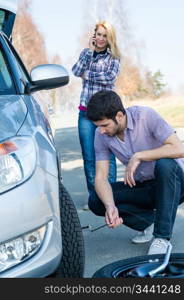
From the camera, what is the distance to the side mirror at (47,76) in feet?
16.0

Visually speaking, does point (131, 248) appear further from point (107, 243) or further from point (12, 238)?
point (12, 238)

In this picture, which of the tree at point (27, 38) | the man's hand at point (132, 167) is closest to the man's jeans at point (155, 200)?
the man's hand at point (132, 167)

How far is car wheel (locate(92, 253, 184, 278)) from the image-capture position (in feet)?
9.15

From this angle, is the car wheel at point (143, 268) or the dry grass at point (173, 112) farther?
the dry grass at point (173, 112)

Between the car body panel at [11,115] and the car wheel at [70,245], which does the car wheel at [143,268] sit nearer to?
the car wheel at [70,245]

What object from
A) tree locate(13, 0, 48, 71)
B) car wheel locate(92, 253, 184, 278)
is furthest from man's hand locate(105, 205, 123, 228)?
tree locate(13, 0, 48, 71)

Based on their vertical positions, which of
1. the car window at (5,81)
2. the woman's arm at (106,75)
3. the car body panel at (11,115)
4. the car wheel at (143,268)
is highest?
the car body panel at (11,115)

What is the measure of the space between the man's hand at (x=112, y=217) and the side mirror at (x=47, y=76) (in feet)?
3.18

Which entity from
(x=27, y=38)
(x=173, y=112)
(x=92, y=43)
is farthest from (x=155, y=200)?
(x=27, y=38)

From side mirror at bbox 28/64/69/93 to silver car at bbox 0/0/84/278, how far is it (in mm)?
937

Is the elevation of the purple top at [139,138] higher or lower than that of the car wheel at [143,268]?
lower

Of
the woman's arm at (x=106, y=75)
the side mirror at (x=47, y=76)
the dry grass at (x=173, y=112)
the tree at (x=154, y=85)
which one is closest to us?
the side mirror at (x=47, y=76)

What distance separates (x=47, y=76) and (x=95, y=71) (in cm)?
171

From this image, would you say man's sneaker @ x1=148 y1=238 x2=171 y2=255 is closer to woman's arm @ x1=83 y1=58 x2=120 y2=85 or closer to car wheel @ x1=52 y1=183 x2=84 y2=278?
car wheel @ x1=52 y1=183 x2=84 y2=278
